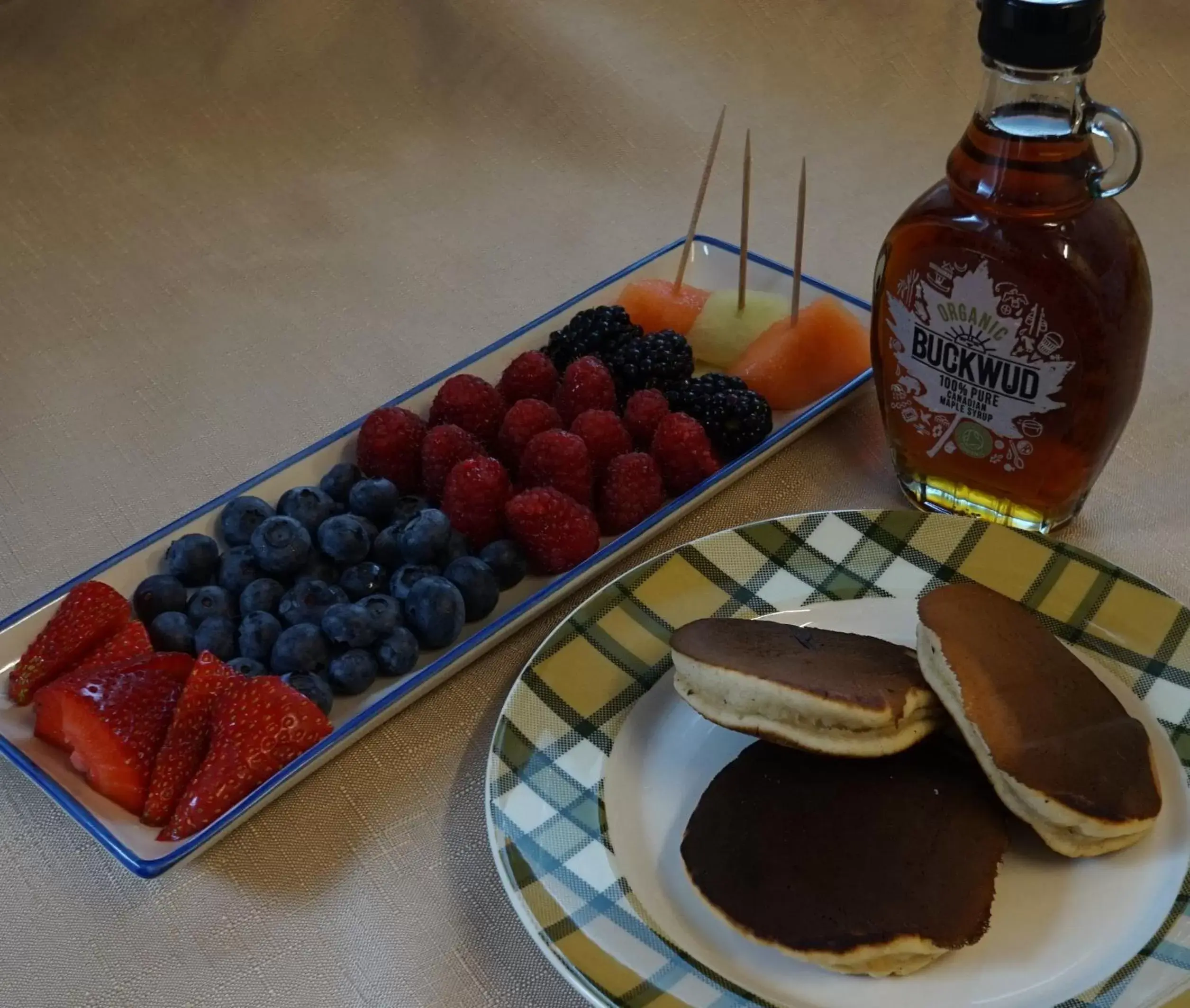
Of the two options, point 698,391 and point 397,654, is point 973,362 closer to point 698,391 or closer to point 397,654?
point 698,391

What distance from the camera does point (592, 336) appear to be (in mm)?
1526

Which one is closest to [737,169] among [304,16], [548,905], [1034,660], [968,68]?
[968,68]

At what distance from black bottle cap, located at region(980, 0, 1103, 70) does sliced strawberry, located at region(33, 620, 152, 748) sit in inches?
34.8

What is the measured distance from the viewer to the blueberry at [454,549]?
4.12 ft

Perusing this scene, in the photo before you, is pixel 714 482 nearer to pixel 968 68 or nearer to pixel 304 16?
pixel 968 68

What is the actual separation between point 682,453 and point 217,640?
51cm

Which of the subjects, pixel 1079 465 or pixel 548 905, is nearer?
pixel 548 905

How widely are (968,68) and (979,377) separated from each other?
48.6 inches

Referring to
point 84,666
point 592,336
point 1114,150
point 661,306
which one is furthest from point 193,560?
point 1114,150

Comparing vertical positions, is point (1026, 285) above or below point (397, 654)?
above

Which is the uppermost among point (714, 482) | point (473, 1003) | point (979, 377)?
point (979, 377)

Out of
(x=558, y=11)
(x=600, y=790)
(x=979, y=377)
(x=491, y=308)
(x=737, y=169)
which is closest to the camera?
(x=600, y=790)

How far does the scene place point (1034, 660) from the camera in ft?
3.23

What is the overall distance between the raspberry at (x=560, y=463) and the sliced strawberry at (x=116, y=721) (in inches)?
16.5
